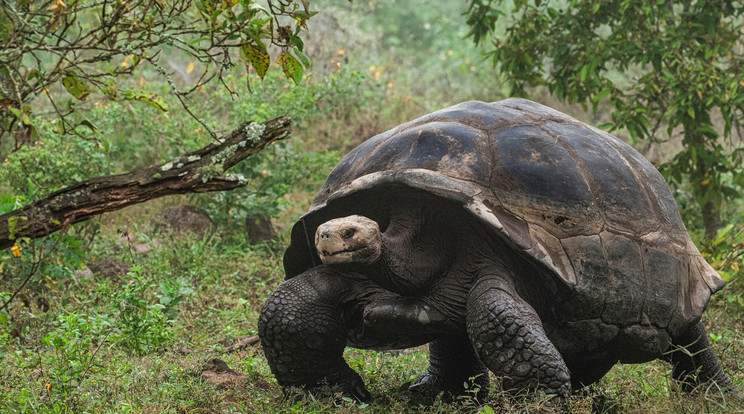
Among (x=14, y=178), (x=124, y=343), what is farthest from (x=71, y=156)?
(x=124, y=343)

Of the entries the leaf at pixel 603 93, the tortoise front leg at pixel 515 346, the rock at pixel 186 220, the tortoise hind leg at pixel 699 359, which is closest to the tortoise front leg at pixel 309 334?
the tortoise front leg at pixel 515 346

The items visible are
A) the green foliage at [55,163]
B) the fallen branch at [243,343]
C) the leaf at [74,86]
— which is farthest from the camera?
the green foliage at [55,163]

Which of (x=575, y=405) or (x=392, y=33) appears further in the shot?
(x=392, y=33)

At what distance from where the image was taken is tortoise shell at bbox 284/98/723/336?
291cm

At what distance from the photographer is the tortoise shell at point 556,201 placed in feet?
9.55

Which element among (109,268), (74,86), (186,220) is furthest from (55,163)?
(74,86)

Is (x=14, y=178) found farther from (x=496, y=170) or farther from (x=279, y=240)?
(x=496, y=170)

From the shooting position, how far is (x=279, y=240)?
6.62 meters

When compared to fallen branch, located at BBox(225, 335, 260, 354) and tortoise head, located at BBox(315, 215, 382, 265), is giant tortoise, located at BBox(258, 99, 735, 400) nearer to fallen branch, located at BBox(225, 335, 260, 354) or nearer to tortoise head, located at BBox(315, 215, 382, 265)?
tortoise head, located at BBox(315, 215, 382, 265)

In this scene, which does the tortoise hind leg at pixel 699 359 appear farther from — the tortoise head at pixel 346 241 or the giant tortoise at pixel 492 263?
the tortoise head at pixel 346 241

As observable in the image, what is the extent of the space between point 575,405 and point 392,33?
18489 mm

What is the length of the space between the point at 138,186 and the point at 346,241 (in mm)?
820

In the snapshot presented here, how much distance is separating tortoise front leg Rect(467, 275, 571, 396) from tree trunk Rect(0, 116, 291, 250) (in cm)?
106

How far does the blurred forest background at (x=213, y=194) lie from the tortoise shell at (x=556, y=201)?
41cm
